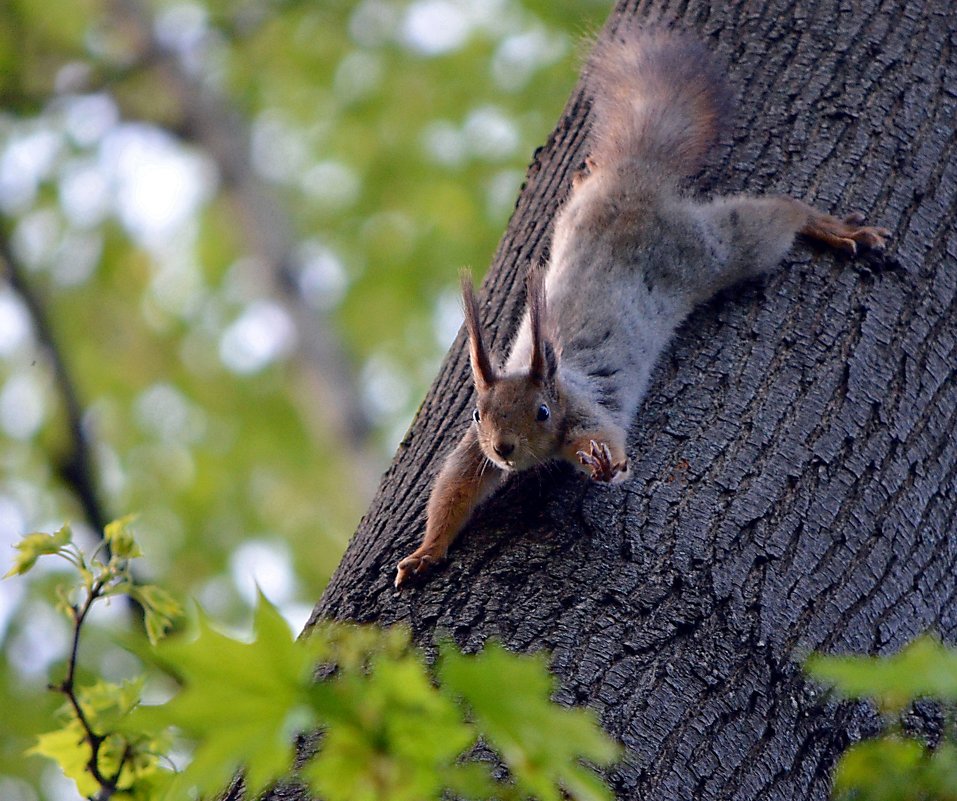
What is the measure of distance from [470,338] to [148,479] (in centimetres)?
644

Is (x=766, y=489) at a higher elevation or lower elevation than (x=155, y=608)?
higher

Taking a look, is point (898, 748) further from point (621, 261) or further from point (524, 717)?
point (621, 261)

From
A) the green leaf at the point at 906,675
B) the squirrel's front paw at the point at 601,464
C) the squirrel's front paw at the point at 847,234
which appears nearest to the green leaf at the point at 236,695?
the green leaf at the point at 906,675

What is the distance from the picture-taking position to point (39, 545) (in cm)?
225

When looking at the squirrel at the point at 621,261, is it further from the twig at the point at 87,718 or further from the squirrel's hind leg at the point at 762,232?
the twig at the point at 87,718

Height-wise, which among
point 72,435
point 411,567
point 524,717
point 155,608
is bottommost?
point 72,435

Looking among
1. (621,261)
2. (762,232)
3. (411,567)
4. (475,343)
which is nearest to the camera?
(411,567)

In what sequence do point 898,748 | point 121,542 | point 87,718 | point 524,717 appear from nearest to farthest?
point 524,717 < point 898,748 < point 87,718 < point 121,542

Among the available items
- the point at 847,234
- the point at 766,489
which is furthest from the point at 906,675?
the point at 847,234

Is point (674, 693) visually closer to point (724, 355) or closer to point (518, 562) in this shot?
point (518, 562)

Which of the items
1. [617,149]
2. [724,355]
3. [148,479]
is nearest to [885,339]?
[724,355]

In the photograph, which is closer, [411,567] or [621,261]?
[411,567]

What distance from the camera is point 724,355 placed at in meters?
2.61

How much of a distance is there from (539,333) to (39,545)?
1.43m
